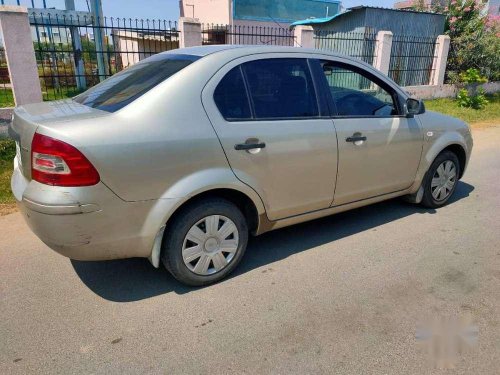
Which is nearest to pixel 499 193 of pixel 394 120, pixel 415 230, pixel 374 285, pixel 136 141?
pixel 415 230

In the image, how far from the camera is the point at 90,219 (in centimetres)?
244

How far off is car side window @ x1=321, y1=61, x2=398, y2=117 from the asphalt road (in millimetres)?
1194

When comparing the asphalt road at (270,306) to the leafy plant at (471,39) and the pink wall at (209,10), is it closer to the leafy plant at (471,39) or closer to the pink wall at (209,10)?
the leafy plant at (471,39)

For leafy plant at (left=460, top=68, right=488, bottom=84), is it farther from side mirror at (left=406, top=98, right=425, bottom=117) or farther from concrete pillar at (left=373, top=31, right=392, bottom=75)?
side mirror at (left=406, top=98, right=425, bottom=117)

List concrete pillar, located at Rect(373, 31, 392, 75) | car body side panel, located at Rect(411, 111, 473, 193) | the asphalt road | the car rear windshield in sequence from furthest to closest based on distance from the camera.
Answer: concrete pillar, located at Rect(373, 31, 392, 75), car body side panel, located at Rect(411, 111, 473, 193), the car rear windshield, the asphalt road

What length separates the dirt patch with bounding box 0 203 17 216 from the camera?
14.1ft

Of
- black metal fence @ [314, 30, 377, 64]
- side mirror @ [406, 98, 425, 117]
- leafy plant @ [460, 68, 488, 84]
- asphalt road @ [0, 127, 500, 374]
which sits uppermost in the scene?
black metal fence @ [314, 30, 377, 64]

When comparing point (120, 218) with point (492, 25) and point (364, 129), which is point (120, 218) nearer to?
point (364, 129)

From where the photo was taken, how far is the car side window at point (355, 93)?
3.47 m

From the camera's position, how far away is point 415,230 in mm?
4023

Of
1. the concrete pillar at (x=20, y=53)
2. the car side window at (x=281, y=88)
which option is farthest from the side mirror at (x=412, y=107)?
the concrete pillar at (x=20, y=53)

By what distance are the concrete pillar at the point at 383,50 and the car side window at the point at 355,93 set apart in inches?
341

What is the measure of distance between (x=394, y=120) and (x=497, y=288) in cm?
168

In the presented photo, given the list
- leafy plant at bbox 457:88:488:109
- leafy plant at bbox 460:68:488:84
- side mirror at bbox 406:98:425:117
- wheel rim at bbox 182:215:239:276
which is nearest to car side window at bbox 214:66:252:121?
wheel rim at bbox 182:215:239:276
